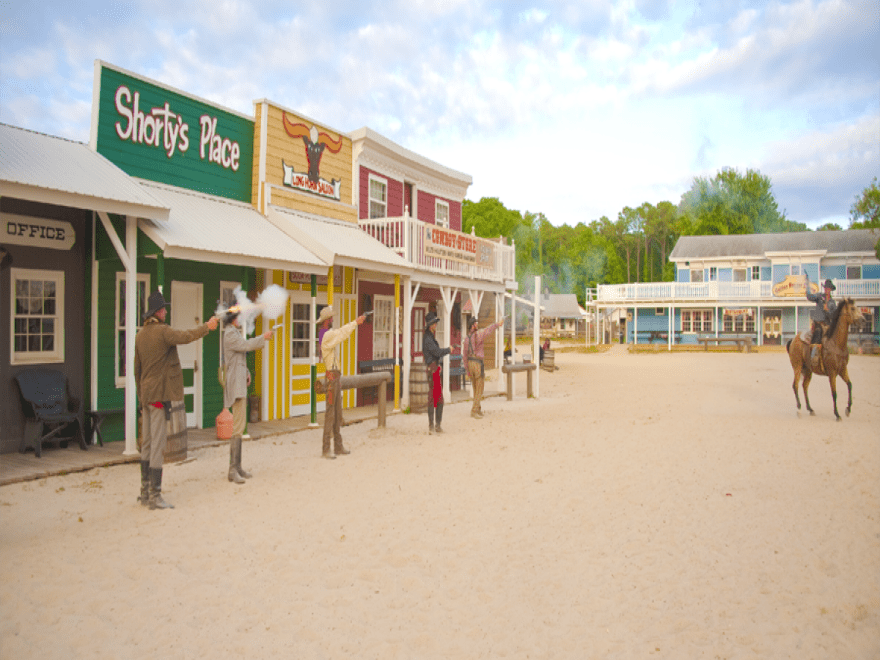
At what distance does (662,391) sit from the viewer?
16.7 m

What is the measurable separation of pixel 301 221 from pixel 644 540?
8468mm

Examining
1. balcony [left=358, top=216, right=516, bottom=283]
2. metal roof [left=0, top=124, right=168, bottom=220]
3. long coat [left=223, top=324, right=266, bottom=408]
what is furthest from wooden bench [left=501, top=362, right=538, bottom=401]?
metal roof [left=0, top=124, right=168, bottom=220]

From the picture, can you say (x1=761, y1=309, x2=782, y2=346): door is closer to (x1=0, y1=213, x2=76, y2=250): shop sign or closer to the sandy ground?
the sandy ground

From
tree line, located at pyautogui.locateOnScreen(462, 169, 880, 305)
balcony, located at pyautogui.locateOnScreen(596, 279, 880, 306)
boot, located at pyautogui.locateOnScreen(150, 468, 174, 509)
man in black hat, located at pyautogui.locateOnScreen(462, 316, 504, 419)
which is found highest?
tree line, located at pyautogui.locateOnScreen(462, 169, 880, 305)

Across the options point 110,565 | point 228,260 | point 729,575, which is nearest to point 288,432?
point 228,260

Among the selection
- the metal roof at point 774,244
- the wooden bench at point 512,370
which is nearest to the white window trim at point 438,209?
the wooden bench at point 512,370

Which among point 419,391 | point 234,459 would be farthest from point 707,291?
point 234,459

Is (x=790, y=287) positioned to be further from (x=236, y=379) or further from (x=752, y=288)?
(x=236, y=379)

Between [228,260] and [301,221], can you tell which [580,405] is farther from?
[228,260]

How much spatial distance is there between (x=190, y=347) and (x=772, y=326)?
36.9 meters

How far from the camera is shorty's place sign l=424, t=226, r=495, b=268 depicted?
14078mm

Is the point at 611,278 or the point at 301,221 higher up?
the point at 611,278

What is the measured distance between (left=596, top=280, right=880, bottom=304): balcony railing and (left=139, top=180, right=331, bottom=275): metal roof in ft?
101

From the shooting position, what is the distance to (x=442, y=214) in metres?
17.8
